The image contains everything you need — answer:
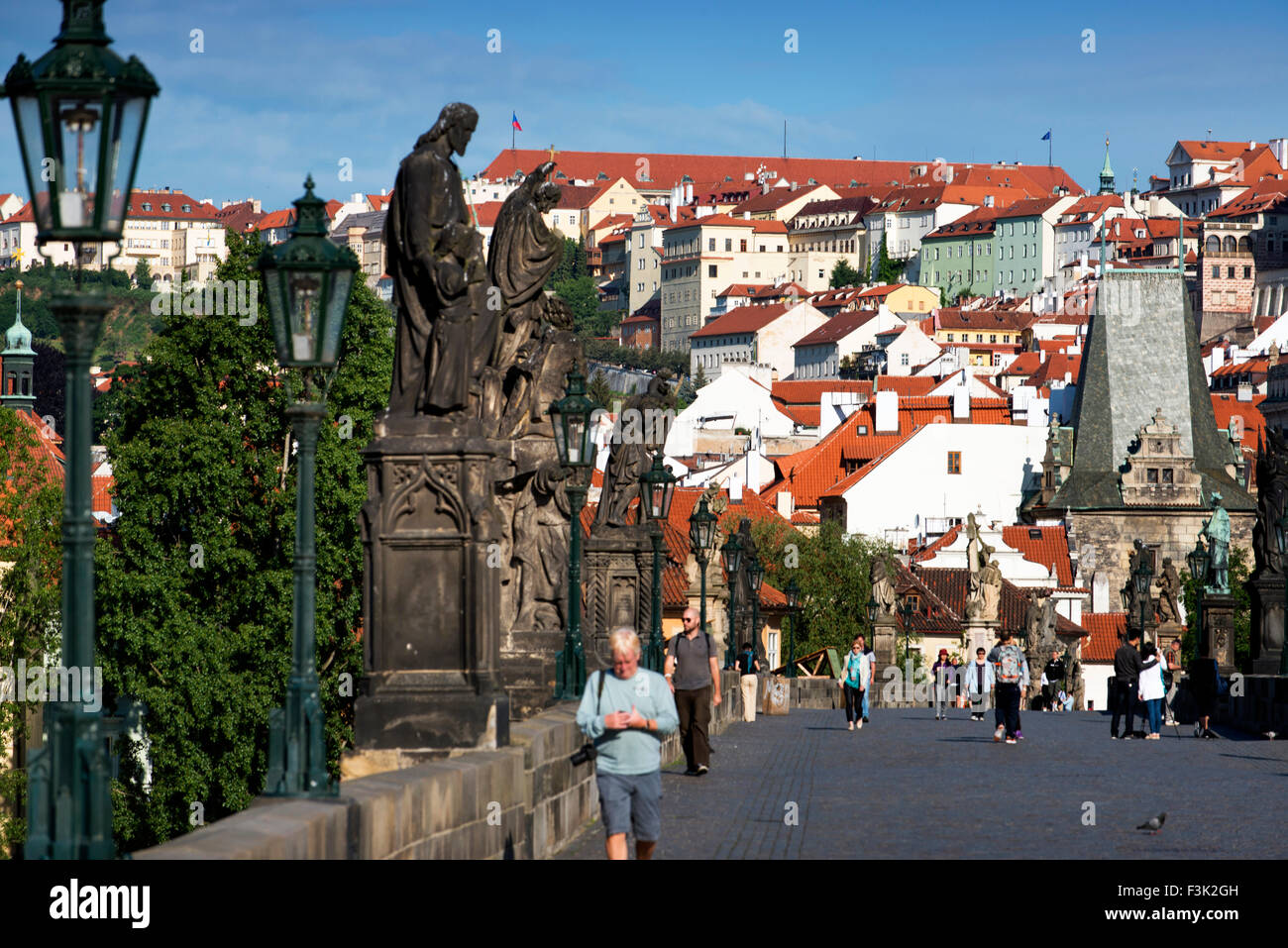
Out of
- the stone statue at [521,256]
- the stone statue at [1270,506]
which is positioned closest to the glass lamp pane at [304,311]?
the stone statue at [521,256]

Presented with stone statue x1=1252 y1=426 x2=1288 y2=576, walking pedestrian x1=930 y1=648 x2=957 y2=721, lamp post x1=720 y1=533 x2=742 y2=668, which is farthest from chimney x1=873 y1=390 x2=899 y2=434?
stone statue x1=1252 y1=426 x2=1288 y2=576

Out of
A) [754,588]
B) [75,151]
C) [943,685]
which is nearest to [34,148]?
[75,151]

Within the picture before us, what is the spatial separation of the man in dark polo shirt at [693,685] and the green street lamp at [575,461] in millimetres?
1070

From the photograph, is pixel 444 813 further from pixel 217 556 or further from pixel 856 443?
pixel 856 443

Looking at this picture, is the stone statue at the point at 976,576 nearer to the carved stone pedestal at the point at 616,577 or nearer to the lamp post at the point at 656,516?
the lamp post at the point at 656,516

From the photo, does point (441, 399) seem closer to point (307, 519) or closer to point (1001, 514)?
point (307, 519)

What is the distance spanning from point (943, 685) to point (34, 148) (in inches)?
1163

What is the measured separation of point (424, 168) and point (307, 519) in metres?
3.06

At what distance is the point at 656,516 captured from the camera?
83.0ft

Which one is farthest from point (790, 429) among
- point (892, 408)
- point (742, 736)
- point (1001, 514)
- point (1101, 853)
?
point (1101, 853)

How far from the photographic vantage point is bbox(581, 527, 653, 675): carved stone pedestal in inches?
863

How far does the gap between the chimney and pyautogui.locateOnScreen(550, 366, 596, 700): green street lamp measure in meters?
96.6
